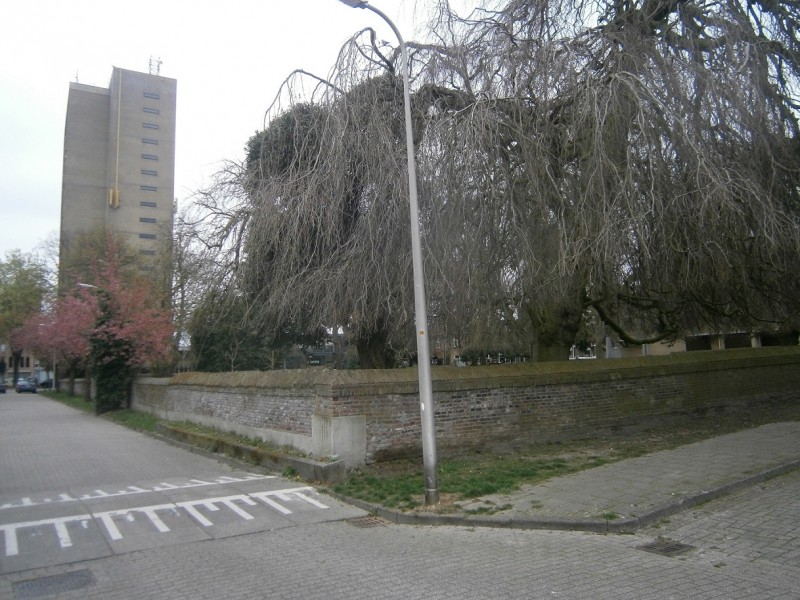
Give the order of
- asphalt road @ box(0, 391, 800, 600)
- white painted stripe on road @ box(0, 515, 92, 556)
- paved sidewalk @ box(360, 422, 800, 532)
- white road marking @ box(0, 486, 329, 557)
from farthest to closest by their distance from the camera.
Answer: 1. white road marking @ box(0, 486, 329, 557)
2. paved sidewalk @ box(360, 422, 800, 532)
3. white painted stripe on road @ box(0, 515, 92, 556)
4. asphalt road @ box(0, 391, 800, 600)

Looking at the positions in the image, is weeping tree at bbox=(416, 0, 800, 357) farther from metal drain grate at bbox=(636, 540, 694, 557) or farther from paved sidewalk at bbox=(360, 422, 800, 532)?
metal drain grate at bbox=(636, 540, 694, 557)

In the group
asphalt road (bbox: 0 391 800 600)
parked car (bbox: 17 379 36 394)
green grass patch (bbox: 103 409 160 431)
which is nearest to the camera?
asphalt road (bbox: 0 391 800 600)

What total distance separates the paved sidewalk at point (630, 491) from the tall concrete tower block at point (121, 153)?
78.0 meters

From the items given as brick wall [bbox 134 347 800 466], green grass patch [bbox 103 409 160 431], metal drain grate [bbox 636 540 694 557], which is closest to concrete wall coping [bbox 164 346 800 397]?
brick wall [bbox 134 347 800 466]

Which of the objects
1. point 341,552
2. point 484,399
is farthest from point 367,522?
point 484,399

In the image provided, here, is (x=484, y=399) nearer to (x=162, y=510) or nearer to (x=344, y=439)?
(x=344, y=439)

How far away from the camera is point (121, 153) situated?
80500 millimetres

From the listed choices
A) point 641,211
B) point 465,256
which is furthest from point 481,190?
point 641,211

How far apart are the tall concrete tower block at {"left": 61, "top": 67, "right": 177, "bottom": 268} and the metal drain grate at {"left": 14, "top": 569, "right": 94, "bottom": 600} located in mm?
78611

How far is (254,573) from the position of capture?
18.9 ft

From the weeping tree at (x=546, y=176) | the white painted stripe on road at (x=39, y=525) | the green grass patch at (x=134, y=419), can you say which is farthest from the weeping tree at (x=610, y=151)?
the green grass patch at (x=134, y=419)

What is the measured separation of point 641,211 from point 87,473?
11.0m

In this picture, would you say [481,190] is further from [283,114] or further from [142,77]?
[142,77]

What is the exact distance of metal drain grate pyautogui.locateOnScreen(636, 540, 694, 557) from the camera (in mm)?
6000
